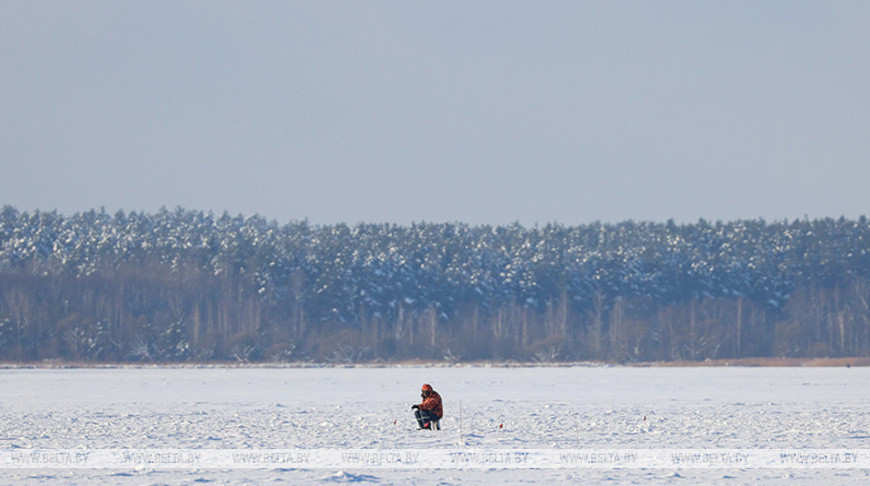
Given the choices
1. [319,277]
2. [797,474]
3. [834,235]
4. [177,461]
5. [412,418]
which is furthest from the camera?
[834,235]

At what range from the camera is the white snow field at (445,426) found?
16484 millimetres

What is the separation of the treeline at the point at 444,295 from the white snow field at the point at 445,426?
5245 centimetres

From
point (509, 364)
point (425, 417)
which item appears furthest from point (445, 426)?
point (509, 364)

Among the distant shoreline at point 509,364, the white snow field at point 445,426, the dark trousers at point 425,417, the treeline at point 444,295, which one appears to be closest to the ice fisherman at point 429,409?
the dark trousers at point 425,417

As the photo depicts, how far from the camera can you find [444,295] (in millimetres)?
101188

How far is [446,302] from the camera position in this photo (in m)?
101

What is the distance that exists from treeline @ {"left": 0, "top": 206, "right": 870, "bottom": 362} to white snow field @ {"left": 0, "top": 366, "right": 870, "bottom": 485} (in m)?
52.5

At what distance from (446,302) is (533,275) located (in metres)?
7.68

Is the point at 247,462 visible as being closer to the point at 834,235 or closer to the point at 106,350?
the point at 106,350

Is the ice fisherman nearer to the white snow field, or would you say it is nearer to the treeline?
the white snow field

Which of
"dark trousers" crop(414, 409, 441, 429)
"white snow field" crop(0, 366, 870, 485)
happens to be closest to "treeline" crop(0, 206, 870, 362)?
"white snow field" crop(0, 366, 870, 485)

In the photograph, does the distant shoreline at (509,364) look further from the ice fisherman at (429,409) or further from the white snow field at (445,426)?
the ice fisherman at (429,409)

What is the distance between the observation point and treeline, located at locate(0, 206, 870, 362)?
93.8 metres

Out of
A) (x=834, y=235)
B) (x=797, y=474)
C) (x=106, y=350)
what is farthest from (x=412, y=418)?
(x=834, y=235)
